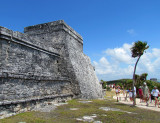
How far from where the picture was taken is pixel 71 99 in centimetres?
942

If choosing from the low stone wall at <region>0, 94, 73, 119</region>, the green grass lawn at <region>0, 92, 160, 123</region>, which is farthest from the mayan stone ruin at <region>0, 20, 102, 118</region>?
the green grass lawn at <region>0, 92, 160, 123</region>

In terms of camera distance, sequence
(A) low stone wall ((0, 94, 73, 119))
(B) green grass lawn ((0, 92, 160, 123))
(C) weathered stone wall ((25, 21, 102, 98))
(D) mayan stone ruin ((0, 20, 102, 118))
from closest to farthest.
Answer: (B) green grass lawn ((0, 92, 160, 123))
(A) low stone wall ((0, 94, 73, 119))
(D) mayan stone ruin ((0, 20, 102, 118))
(C) weathered stone wall ((25, 21, 102, 98))

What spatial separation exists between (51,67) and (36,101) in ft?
13.2

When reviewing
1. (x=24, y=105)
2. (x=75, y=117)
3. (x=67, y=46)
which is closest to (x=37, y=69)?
(x=24, y=105)

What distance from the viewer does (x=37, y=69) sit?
8.60 meters

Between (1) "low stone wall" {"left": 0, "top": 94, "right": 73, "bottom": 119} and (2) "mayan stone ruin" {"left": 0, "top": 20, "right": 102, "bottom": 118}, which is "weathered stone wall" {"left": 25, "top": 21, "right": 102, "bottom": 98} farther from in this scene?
(1) "low stone wall" {"left": 0, "top": 94, "right": 73, "bottom": 119}

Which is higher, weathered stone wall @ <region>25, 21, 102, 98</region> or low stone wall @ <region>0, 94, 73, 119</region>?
weathered stone wall @ <region>25, 21, 102, 98</region>

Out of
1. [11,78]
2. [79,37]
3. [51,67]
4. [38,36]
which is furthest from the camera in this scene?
[79,37]

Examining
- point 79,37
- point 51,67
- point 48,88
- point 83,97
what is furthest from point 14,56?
point 79,37

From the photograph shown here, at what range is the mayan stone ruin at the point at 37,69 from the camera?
5520 millimetres

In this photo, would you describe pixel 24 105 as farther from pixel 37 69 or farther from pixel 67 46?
pixel 67 46

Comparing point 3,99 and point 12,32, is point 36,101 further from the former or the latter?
point 12,32

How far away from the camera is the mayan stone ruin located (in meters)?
5.52

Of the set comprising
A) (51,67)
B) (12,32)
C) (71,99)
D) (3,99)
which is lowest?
(71,99)
